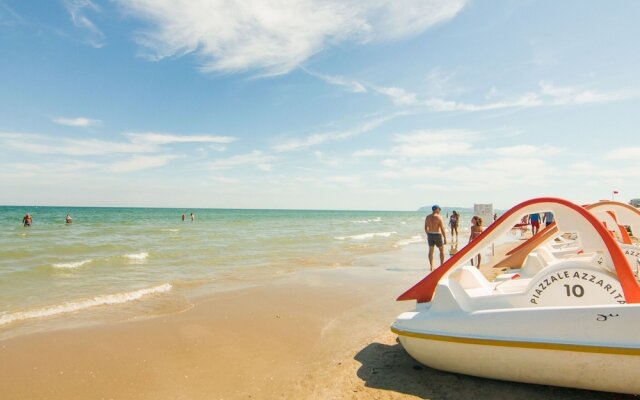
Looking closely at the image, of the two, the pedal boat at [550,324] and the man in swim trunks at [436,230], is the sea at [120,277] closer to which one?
the man in swim trunks at [436,230]

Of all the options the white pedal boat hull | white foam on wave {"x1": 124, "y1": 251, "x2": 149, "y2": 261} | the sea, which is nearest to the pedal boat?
the white pedal boat hull

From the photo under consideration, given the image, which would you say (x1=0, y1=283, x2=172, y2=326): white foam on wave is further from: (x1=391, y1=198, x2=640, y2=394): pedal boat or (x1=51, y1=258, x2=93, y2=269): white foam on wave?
(x1=391, y1=198, x2=640, y2=394): pedal boat

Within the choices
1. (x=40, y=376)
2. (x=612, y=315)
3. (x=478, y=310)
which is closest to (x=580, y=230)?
(x=612, y=315)

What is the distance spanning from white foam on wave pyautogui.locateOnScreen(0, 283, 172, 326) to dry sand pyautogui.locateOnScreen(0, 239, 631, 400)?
134 cm

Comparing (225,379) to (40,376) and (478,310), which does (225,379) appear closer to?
(40,376)

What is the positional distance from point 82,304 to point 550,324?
324 inches

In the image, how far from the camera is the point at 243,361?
→ 15.9 ft

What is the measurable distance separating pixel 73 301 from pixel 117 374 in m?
4.37

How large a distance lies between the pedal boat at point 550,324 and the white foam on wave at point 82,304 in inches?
256

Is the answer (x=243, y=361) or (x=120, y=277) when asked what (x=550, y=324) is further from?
(x=120, y=277)

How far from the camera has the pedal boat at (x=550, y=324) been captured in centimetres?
315

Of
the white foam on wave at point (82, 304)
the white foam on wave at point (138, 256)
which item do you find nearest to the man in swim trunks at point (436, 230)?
the white foam on wave at point (82, 304)

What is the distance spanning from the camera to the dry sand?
3.93m

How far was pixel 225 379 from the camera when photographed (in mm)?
4320
